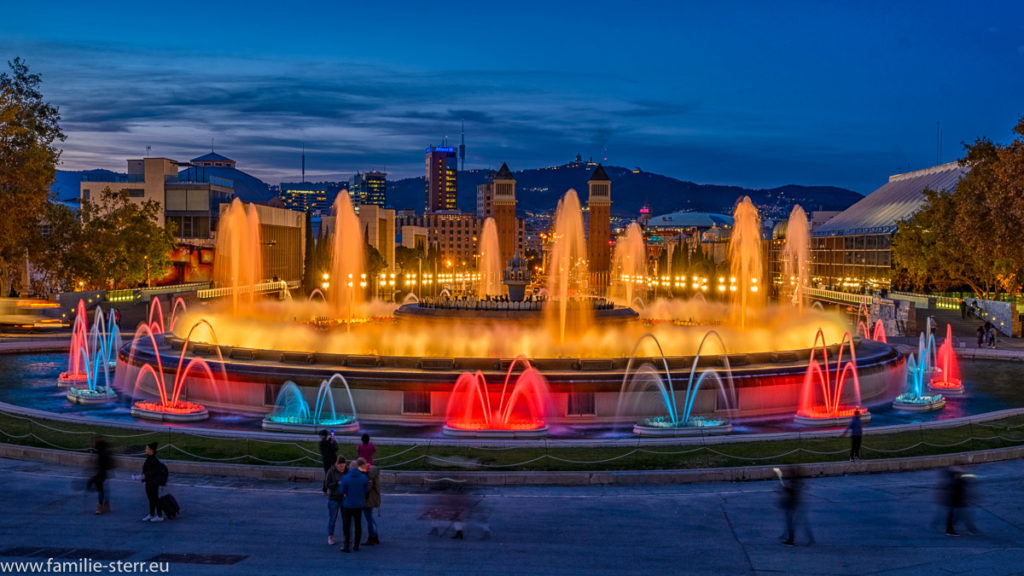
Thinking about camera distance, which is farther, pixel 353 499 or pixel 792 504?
pixel 792 504

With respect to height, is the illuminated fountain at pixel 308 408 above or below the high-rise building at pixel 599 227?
below

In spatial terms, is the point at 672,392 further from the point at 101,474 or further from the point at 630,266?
the point at 630,266

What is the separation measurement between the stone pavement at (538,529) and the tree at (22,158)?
39412 mm

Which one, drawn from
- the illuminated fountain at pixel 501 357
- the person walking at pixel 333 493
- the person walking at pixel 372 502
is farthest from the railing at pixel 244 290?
the person walking at pixel 372 502

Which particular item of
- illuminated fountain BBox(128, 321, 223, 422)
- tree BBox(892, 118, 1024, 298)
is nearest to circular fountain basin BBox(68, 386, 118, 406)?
illuminated fountain BBox(128, 321, 223, 422)

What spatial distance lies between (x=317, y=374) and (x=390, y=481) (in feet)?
27.5

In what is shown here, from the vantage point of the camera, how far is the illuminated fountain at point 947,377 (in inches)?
1171

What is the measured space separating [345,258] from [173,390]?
1583 inches

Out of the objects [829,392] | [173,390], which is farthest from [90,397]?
[829,392]

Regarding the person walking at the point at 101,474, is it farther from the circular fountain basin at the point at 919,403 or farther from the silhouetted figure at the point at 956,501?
the circular fountain basin at the point at 919,403

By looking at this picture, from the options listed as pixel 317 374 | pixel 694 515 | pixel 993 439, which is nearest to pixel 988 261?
pixel 993 439

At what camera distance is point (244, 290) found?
72.2m

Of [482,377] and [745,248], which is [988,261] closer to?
[745,248]

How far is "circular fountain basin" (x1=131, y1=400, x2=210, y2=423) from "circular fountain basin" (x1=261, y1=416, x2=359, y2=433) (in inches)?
70.7
